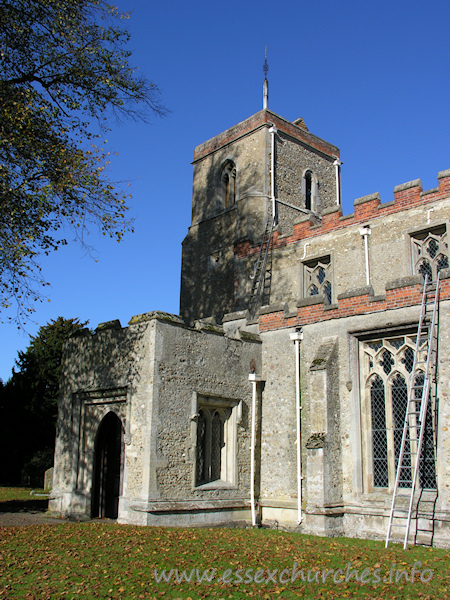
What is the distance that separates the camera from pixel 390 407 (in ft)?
38.3

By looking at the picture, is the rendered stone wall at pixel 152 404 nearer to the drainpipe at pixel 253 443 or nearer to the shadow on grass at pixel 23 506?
the drainpipe at pixel 253 443

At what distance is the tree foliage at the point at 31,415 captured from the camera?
2694cm

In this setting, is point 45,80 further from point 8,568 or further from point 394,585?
point 394,585

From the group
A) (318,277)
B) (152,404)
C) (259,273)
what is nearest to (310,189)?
(259,273)

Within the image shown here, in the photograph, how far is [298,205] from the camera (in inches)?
945

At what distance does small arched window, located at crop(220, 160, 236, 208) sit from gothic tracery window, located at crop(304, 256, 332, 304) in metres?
7.29

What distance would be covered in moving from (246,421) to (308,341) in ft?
8.21

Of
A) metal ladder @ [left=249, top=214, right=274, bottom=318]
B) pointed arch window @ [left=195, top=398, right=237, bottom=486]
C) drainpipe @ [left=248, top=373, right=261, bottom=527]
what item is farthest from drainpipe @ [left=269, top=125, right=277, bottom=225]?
pointed arch window @ [left=195, top=398, right=237, bottom=486]

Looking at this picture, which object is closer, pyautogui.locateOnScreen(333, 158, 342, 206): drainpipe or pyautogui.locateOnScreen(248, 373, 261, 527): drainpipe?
pyautogui.locateOnScreen(248, 373, 261, 527): drainpipe

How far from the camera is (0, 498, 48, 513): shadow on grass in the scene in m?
14.1

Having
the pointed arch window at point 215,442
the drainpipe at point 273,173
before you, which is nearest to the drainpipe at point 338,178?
the drainpipe at point 273,173

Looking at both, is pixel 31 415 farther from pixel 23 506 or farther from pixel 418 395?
pixel 418 395

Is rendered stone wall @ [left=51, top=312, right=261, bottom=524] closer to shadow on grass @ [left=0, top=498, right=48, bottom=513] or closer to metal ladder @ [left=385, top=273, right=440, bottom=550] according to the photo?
shadow on grass @ [left=0, top=498, right=48, bottom=513]

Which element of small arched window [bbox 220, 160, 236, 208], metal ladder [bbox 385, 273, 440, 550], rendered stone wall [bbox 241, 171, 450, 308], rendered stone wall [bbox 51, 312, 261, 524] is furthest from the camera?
small arched window [bbox 220, 160, 236, 208]
